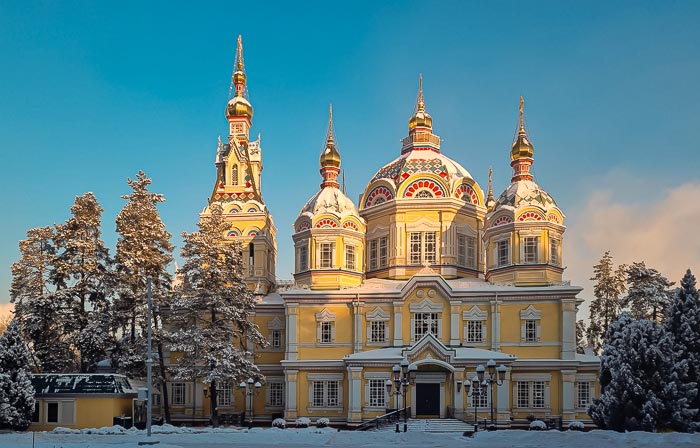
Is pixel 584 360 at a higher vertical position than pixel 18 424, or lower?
higher

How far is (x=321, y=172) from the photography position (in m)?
47.9

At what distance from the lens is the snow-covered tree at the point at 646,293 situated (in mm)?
49406

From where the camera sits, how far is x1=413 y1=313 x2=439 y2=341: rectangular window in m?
41.6

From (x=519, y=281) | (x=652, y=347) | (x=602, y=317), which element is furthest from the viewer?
(x=602, y=317)

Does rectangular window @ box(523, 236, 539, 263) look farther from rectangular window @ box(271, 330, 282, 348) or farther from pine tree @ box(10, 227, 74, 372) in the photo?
pine tree @ box(10, 227, 74, 372)

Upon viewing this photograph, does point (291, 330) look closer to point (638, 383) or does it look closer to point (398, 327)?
point (398, 327)

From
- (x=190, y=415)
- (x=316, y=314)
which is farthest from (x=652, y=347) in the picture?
(x=190, y=415)

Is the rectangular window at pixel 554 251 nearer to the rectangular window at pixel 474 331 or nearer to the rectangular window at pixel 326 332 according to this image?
the rectangular window at pixel 474 331

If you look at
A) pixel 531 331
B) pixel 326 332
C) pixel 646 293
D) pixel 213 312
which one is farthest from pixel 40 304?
pixel 646 293

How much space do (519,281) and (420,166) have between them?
9764 mm

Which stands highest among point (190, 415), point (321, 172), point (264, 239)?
point (321, 172)

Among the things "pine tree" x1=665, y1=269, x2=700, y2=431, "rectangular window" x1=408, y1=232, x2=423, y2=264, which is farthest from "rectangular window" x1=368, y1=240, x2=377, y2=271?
"pine tree" x1=665, y1=269, x2=700, y2=431

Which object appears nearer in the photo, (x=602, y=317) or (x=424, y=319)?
(x=424, y=319)

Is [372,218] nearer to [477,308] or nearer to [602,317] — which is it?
[477,308]
